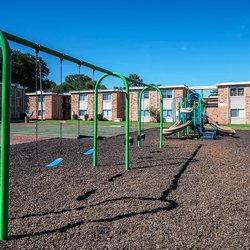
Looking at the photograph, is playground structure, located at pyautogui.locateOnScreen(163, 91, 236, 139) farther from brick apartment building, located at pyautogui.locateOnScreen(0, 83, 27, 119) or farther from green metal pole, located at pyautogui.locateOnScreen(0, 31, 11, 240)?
brick apartment building, located at pyautogui.locateOnScreen(0, 83, 27, 119)

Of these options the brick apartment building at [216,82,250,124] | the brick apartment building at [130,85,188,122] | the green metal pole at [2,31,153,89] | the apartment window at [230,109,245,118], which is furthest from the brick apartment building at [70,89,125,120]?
the green metal pole at [2,31,153,89]

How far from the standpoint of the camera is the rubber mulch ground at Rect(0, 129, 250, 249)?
8.51ft

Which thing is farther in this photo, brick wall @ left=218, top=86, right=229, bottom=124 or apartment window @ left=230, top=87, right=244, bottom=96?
brick wall @ left=218, top=86, right=229, bottom=124

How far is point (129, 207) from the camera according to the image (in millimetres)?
3488

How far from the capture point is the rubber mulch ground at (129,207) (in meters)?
2.59

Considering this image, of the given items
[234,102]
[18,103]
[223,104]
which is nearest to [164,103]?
[223,104]

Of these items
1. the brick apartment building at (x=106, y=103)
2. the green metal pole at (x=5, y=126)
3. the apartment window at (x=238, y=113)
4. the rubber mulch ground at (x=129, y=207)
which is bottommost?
the rubber mulch ground at (x=129, y=207)

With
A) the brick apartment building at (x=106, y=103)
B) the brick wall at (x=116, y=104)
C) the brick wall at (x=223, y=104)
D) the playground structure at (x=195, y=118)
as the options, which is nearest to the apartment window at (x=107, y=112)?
the brick apartment building at (x=106, y=103)

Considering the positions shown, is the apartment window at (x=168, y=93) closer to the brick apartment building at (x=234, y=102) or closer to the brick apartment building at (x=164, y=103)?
the brick apartment building at (x=164, y=103)

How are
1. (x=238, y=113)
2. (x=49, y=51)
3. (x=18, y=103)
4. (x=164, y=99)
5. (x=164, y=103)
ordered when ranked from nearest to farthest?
1. (x=49, y=51)
2. (x=238, y=113)
3. (x=164, y=99)
4. (x=164, y=103)
5. (x=18, y=103)

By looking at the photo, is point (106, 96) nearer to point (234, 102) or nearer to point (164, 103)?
point (164, 103)

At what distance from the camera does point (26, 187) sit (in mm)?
4445

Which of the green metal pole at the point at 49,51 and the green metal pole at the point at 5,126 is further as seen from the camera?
the green metal pole at the point at 49,51

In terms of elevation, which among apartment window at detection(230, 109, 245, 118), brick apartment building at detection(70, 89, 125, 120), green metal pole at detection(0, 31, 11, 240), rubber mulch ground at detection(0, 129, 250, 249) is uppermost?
brick apartment building at detection(70, 89, 125, 120)
